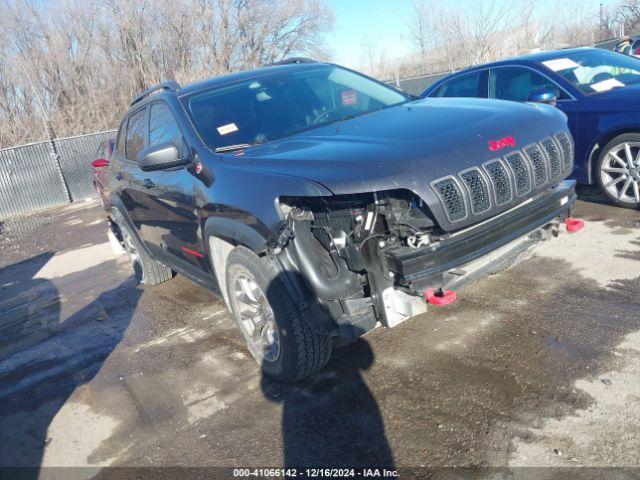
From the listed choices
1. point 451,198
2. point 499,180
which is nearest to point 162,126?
point 451,198

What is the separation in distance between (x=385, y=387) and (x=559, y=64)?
190 inches

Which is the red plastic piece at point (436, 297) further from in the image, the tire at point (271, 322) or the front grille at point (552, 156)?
the front grille at point (552, 156)

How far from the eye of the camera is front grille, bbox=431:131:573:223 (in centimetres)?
282

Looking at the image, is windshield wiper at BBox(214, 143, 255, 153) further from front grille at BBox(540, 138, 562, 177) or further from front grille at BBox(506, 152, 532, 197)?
front grille at BBox(540, 138, 562, 177)

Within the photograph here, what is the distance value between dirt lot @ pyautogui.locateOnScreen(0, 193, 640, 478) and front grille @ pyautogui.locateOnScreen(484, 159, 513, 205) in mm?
1079

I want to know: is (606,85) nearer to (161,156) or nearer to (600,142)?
(600,142)

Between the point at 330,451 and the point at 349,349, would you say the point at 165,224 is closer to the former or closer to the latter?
the point at 349,349

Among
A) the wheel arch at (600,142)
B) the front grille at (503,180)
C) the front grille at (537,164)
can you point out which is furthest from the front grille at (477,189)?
the wheel arch at (600,142)

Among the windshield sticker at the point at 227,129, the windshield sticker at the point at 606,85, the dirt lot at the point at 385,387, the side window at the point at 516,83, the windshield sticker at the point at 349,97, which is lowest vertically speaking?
the dirt lot at the point at 385,387

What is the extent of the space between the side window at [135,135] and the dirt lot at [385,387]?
62.6 inches

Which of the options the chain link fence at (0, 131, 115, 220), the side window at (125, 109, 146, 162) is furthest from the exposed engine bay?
the chain link fence at (0, 131, 115, 220)

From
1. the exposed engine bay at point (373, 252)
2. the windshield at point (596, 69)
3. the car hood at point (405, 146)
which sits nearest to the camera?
the car hood at point (405, 146)

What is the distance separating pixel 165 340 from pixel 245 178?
210cm

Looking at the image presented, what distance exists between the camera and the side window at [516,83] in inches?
244
